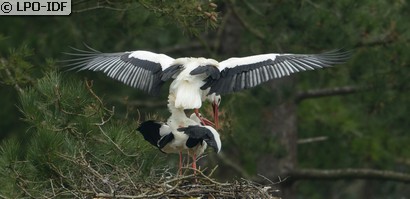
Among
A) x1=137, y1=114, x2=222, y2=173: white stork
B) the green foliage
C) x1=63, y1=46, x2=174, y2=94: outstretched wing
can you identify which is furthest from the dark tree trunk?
the green foliage

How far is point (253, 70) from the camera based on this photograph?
8.49 metres

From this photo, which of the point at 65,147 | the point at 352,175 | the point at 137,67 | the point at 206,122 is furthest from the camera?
the point at 352,175

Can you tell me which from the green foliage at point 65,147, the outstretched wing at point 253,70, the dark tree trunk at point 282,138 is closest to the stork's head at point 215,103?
the outstretched wing at point 253,70

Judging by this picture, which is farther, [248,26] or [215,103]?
[248,26]

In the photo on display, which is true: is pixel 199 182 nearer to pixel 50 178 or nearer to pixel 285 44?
pixel 50 178

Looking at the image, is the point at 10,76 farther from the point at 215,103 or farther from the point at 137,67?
the point at 215,103

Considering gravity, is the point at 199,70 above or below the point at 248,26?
above

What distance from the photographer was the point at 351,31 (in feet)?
38.4

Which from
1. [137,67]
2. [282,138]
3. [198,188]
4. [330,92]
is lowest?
[282,138]

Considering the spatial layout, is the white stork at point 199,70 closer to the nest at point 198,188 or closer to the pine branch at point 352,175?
the nest at point 198,188

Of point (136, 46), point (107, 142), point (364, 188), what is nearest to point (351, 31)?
point (136, 46)

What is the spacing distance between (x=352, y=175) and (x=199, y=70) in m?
5.28

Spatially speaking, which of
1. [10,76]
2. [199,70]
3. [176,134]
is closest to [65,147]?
[176,134]

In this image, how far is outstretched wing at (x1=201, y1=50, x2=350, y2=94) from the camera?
8.35 meters
